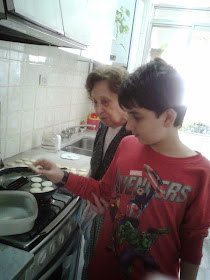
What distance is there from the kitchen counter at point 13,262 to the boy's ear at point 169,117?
1.88 ft

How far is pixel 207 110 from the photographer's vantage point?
397cm

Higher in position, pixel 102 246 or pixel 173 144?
pixel 173 144

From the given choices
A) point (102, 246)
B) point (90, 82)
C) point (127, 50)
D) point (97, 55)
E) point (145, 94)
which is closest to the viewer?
point (145, 94)

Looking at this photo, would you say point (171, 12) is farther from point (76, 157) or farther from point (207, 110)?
point (76, 157)

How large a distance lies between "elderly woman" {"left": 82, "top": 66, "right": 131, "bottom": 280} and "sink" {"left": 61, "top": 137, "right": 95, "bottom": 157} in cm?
68

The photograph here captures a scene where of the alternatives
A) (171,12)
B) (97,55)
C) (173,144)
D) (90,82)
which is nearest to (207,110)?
(171,12)

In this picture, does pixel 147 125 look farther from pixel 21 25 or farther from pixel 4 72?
pixel 4 72

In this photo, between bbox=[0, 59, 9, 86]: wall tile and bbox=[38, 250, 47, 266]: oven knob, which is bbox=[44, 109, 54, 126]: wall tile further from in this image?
bbox=[38, 250, 47, 266]: oven knob

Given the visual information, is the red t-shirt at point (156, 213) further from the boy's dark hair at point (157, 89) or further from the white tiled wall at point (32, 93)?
the white tiled wall at point (32, 93)

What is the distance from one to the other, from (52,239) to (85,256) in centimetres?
56

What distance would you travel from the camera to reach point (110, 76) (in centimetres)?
115

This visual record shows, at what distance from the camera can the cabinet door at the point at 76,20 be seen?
0.98 m

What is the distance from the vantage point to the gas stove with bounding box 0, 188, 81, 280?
2.67ft

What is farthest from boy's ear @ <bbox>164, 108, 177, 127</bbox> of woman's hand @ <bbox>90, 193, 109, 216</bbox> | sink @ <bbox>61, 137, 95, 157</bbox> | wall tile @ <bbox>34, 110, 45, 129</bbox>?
sink @ <bbox>61, 137, 95, 157</bbox>
